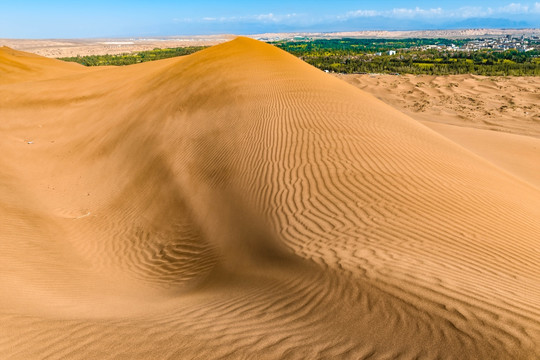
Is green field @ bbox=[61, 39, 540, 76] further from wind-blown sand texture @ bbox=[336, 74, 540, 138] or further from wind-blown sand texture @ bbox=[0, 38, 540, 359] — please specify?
wind-blown sand texture @ bbox=[0, 38, 540, 359]

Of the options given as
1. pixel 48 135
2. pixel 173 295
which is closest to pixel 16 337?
pixel 173 295

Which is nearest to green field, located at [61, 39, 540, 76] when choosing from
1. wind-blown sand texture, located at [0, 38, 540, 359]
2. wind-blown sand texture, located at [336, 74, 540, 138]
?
wind-blown sand texture, located at [336, 74, 540, 138]

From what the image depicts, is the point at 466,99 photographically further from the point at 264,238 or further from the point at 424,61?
the point at 424,61

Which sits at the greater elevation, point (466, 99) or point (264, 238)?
point (264, 238)

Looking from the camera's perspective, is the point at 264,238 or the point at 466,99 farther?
the point at 466,99

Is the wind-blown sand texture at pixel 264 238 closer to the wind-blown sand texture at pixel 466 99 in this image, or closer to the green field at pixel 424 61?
the wind-blown sand texture at pixel 466 99

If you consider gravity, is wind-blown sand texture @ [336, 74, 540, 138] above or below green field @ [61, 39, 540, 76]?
below

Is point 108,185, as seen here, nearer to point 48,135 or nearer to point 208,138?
point 208,138

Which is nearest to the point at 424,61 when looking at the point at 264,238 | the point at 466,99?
the point at 466,99
